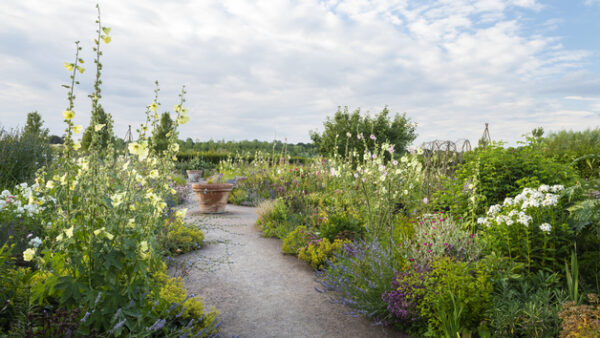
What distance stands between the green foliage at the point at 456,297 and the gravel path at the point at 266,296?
0.50m

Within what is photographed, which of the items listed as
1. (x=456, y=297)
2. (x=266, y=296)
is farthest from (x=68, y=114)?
(x=456, y=297)

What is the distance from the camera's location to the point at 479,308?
2.97m

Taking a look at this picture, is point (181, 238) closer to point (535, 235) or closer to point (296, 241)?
point (296, 241)

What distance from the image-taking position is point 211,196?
8633mm

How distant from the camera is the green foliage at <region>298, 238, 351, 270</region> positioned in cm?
485

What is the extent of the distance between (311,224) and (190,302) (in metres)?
3.70

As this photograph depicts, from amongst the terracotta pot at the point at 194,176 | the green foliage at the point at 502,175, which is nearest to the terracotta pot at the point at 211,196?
the green foliage at the point at 502,175

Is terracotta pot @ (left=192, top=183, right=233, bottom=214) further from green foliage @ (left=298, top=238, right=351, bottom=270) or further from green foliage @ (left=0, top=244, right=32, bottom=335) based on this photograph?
green foliage @ (left=0, top=244, right=32, bottom=335)

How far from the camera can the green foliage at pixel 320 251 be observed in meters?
4.85

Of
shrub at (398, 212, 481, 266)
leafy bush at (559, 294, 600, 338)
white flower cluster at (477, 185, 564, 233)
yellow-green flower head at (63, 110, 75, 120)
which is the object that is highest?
yellow-green flower head at (63, 110, 75, 120)

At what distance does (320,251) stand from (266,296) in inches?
45.4

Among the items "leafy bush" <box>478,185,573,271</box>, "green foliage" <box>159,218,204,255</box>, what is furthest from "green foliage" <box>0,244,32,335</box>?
"leafy bush" <box>478,185,573,271</box>

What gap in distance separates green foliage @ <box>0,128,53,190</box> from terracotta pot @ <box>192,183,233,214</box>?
10.4ft

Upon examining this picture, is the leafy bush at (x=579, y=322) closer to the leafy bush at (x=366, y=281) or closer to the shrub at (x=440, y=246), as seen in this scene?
the shrub at (x=440, y=246)
